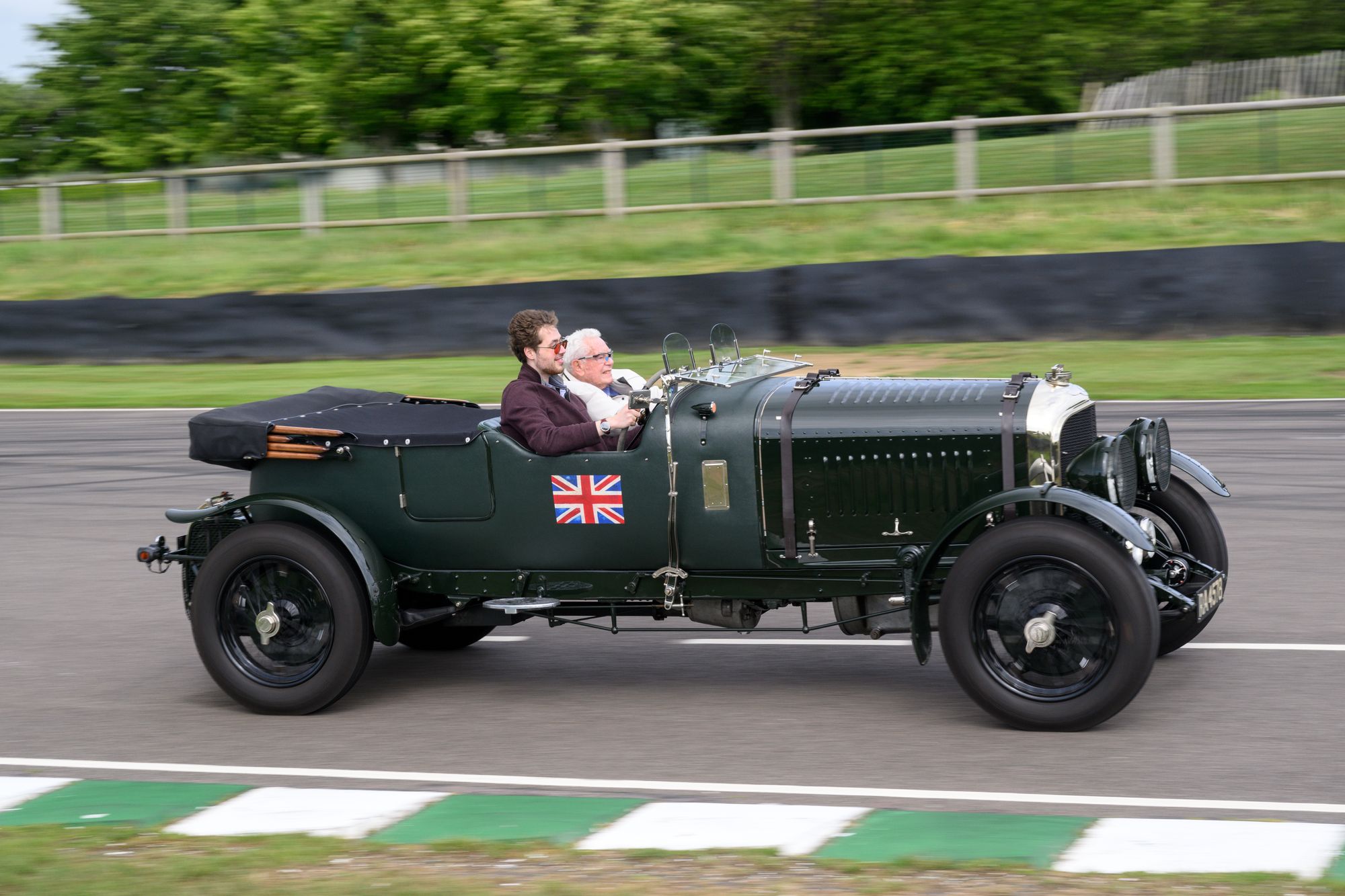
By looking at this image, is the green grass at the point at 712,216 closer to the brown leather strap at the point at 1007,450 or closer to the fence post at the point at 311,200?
Answer: the fence post at the point at 311,200

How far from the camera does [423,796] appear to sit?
5.00 meters

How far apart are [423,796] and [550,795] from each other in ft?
1.30

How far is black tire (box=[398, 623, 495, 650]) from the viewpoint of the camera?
7.09 metres

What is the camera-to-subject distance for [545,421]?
6.02 meters

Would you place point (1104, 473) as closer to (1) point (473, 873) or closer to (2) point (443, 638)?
(1) point (473, 873)

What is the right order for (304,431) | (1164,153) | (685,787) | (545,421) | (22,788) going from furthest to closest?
(1164,153) → (304,431) → (545,421) → (22,788) → (685,787)

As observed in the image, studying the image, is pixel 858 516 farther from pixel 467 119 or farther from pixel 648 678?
pixel 467 119

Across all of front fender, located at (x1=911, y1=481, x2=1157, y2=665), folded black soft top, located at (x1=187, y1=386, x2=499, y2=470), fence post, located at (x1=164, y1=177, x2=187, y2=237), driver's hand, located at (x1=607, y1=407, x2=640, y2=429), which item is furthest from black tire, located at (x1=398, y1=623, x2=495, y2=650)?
fence post, located at (x1=164, y1=177, x2=187, y2=237)

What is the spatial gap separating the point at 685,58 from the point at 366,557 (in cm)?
3089

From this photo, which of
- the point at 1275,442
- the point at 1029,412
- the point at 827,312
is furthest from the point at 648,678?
the point at 827,312

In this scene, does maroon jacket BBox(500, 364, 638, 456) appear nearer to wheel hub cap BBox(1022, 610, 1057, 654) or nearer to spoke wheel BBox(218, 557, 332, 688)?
spoke wheel BBox(218, 557, 332, 688)

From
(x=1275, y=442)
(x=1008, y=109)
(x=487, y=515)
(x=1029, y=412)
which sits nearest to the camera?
(x=1029, y=412)

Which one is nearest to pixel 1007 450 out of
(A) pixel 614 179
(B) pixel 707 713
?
(B) pixel 707 713

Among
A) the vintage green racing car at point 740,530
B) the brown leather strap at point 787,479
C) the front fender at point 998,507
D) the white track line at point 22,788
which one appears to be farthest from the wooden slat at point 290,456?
the front fender at point 998,507
